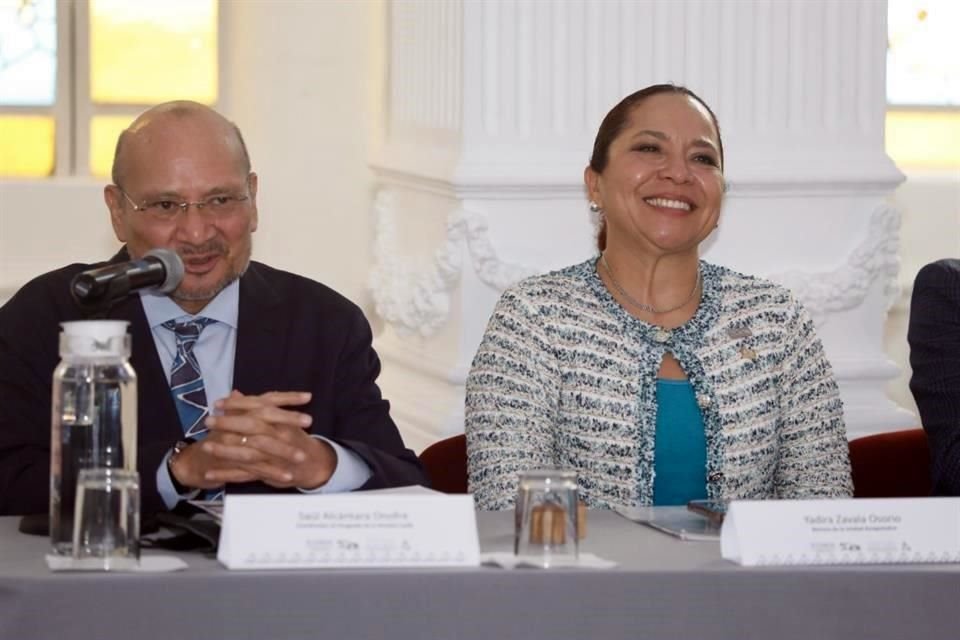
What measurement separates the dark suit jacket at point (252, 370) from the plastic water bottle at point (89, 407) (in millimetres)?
431

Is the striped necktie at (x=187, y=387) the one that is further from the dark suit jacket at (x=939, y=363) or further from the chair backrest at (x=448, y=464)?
the dark suit jacket at (x=939, y=363)

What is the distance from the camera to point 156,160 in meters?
2.98

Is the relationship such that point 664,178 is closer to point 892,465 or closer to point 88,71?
point 892,465

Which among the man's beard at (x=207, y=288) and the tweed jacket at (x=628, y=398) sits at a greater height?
the man's beard at (x=207, y=288)

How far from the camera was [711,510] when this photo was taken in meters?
2.46

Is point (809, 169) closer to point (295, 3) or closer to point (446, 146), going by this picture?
point (446, 146)

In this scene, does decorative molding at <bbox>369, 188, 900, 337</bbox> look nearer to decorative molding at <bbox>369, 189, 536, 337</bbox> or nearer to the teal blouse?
decorative molding at <bbox>369, 189, 536, 337</bbox>

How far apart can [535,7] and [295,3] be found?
1423mm

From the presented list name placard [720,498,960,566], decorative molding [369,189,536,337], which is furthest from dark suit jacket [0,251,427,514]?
decorative molding [369,189,536,337]

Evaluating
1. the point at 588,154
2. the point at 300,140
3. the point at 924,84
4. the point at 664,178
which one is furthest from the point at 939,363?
the point at 924,84

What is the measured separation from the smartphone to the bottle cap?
2.85 ft

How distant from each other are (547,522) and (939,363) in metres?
1.30

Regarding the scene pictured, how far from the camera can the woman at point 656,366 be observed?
310 cm

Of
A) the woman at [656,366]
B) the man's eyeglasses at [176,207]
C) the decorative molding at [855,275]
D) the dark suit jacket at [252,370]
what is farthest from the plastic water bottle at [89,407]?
Answer: the decorative molding at [855,275]
